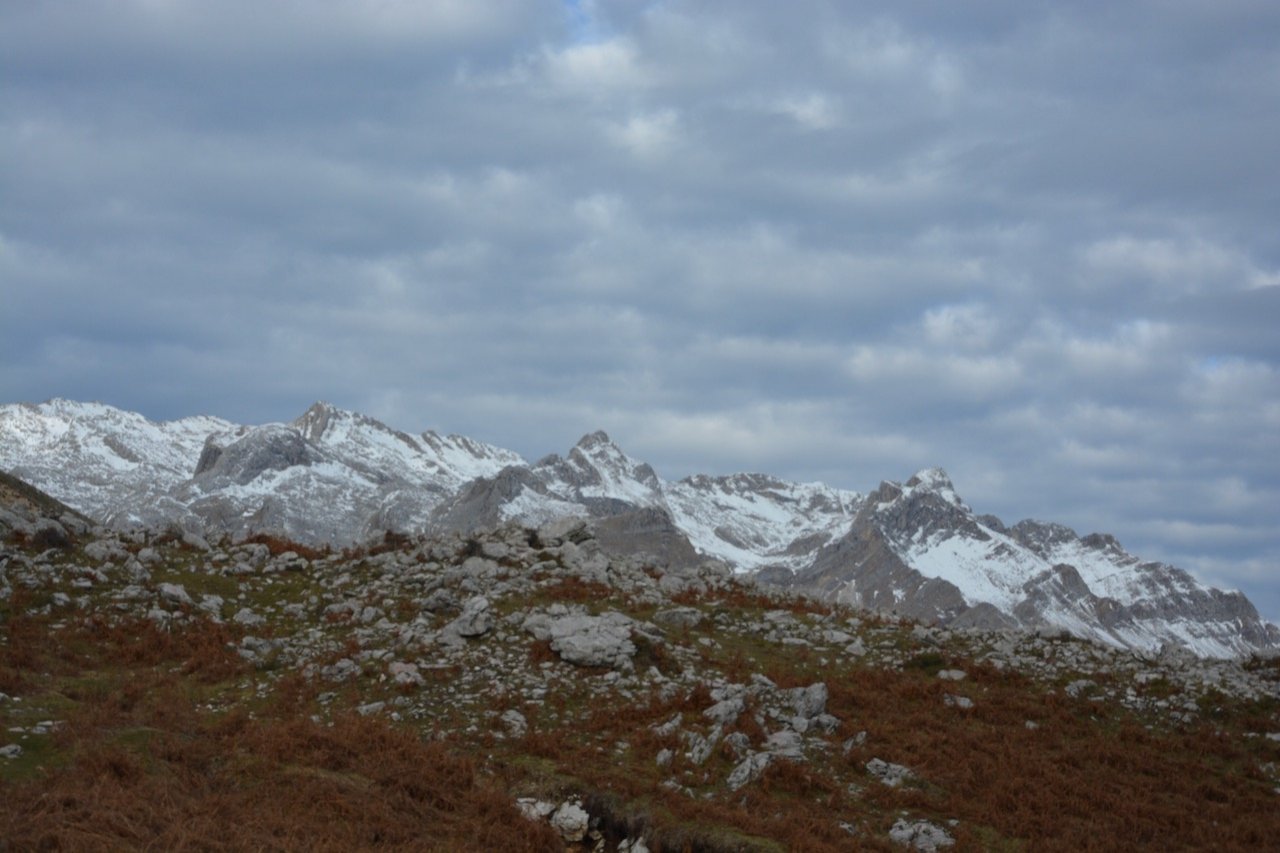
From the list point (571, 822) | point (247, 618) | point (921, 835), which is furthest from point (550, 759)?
point (247, 618)

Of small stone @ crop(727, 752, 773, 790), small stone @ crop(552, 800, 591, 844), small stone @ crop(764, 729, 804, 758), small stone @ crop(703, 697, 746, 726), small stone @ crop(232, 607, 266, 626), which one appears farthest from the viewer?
small stone @ crop(232, 607, 266, 626)

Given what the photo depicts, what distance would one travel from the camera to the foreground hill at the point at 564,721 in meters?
16.0

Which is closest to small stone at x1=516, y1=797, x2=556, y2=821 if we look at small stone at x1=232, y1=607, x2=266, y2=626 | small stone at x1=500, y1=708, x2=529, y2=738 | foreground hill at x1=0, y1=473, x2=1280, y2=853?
foreground hill at x1=0, y1=473, x2=1280, y2=853

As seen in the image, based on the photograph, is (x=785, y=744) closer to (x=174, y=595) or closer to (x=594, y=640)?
(x=594, y=640)

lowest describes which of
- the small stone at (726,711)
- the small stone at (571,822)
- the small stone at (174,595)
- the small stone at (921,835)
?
the small stone at (571,822)

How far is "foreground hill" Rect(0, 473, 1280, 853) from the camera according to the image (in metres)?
16.0

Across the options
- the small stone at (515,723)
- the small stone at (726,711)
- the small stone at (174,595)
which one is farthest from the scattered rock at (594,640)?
the small stone at (174,595)

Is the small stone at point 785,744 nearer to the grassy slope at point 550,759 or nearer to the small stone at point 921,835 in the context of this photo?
the grassy slope at point 550,759

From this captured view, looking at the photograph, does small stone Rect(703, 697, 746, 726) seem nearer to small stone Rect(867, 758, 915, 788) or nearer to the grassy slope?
the grassy slope

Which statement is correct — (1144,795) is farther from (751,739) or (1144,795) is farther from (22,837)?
(22,837)

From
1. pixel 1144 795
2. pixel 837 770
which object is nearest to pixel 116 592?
pixel 837 770

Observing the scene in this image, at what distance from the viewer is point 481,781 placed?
682 inches

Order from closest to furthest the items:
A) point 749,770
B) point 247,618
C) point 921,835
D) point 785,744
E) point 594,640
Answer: point 921,835 → point 749,770 → point 785,744 → point 594,640 → point 247,618

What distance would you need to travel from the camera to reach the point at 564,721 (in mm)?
20031
